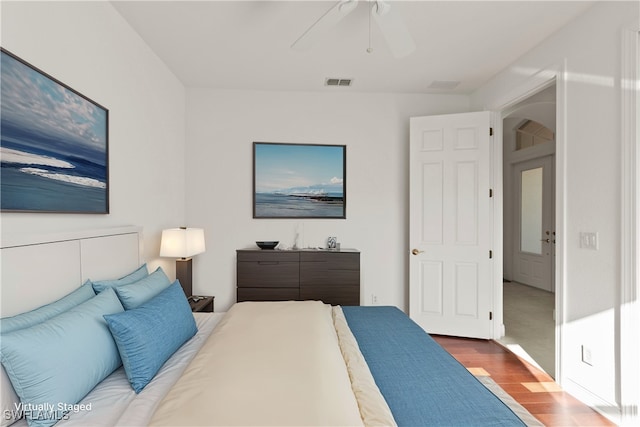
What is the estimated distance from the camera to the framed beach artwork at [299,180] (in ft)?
12.1

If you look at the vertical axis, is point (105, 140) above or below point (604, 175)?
above

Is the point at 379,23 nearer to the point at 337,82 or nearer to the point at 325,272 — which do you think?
the point at 337,82

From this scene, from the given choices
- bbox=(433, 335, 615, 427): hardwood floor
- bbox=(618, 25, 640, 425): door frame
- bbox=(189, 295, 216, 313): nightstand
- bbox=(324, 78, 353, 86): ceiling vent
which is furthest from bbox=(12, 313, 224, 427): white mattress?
bbox=(324, 78, 353, 86): ceiling vent

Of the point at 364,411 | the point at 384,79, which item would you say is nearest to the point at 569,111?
the point at 384,79

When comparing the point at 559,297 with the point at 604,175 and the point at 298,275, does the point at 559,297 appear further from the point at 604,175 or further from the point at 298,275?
the point at 298,275

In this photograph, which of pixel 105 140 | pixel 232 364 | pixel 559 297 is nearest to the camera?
pixel 232 364

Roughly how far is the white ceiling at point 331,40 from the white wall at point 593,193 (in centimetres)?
29

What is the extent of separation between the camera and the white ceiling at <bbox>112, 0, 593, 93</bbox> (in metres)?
2.23

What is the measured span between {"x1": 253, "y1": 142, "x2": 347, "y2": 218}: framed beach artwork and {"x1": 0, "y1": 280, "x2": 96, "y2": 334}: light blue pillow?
216cm

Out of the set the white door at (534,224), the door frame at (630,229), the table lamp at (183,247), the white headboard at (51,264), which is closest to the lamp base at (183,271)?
the table lamp at (183,247)

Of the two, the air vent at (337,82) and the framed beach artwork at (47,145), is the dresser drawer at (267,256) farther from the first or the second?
the air vent at (337,82)

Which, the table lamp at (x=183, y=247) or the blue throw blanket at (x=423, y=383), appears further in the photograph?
the table lamp at (x=183, y=247)

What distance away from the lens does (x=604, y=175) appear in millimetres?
2068

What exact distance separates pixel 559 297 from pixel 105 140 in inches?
134
